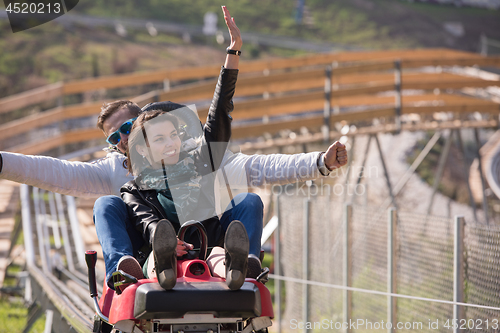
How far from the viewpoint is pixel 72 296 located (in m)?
3.63

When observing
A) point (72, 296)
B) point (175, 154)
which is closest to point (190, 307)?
point (175, 154)

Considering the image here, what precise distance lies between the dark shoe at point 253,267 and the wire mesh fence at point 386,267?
151 centimetres

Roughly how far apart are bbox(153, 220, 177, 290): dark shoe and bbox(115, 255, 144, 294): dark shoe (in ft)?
0.63

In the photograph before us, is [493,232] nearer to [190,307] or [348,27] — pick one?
[190,307]

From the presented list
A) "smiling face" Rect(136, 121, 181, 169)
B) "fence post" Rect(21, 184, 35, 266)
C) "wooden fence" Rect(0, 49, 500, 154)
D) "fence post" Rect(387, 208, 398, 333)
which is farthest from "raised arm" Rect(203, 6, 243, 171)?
"wooden fence" Rect(0, 49, 500, 154)

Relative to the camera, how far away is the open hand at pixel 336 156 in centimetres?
189

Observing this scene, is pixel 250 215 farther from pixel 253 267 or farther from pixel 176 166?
pixel 176 166

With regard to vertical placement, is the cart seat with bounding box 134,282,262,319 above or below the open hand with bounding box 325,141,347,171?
below

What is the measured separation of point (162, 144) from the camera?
6.59 feet

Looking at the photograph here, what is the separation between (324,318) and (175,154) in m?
2.94

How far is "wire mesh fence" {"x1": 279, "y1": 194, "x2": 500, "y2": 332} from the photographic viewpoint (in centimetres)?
289

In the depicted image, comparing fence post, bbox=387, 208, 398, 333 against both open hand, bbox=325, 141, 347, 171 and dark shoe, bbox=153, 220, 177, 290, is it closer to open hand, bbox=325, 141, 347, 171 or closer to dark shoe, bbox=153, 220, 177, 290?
open hand, bbox=325, 141, 347, 171

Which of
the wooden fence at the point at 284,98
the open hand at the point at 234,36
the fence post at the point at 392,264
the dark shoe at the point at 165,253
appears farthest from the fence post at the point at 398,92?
the dark shoe at the point at 165,253

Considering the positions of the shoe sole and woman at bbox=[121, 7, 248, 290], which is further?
woman at bbox=[121, 7, 248, 290]
